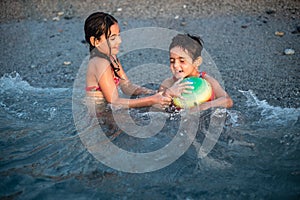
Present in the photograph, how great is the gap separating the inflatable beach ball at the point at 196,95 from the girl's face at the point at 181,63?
0.40ft

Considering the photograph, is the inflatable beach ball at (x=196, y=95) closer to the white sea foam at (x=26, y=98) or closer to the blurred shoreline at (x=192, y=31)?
the blurred shoreline at (x=192, y=31)

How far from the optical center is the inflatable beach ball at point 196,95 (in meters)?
3.84

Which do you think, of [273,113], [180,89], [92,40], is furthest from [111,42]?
[273,113]

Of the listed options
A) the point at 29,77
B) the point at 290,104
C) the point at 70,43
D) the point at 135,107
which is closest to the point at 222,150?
the point at 135,107

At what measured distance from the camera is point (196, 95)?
3.83 m

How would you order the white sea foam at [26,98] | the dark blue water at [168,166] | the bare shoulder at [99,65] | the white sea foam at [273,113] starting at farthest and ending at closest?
the white sea foam at [26,98], the bare shoulder at [99,65], the white sea foam at [273,113], the dark blue water at [168,166]

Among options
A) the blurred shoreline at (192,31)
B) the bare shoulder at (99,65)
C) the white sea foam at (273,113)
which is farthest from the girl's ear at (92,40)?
the white sea foam at (273,113)

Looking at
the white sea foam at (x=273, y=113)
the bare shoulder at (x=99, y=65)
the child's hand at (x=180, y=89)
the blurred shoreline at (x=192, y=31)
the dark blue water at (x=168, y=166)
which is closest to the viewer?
the dark blue water at (x=168, y=166)

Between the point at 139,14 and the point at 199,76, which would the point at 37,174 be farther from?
the point at 139,14

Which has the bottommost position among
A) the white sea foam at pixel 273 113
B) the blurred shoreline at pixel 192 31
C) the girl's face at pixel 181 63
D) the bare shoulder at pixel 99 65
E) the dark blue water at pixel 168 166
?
the dark blue water at pixel 168 166

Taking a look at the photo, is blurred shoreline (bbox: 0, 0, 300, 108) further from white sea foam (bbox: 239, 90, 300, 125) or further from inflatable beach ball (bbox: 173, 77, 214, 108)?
inflatable beach ball (bbox: 173, 77, 214, 108)

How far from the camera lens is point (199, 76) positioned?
4195mm

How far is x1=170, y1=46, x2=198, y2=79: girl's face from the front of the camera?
3895 mm

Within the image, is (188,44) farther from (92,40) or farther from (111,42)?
(92,40)
